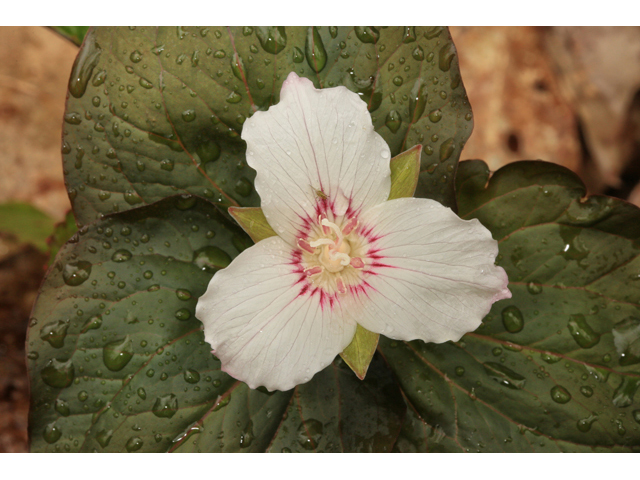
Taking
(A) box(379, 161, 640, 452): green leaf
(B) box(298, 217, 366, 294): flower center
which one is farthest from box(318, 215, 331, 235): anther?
(A) box(379, 161, 640, 452): green leaf

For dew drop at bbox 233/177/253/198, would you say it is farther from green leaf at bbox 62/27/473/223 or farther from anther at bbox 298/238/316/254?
anther at bbox 298/238/316/254

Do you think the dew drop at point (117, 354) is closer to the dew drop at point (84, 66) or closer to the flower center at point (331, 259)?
the flower center at point (331, 259)

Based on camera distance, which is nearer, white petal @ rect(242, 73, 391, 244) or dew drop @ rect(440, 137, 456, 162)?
white petal @ rect(242, 73, 391, 244)

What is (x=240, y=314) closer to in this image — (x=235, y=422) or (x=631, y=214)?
(x=235, y=422)

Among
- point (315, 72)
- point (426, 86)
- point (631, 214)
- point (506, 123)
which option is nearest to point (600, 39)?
point (506, 123)

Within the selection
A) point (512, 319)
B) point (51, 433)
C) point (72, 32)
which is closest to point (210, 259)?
point (51, 433)

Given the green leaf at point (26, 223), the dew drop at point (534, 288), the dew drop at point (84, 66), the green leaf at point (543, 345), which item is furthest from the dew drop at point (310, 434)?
the green leaf at point (26, 223)

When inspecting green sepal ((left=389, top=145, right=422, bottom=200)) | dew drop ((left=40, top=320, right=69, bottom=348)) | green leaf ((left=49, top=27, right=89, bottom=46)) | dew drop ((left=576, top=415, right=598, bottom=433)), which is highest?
green leaf ((left=49, top=27, right=89, bottom=46))
